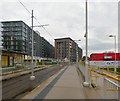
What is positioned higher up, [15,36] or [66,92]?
[15,36]

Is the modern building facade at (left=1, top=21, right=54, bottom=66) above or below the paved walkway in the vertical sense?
above

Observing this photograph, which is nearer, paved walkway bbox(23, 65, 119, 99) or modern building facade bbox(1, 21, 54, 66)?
paved walkway bbox(23, 65, 119, 99)

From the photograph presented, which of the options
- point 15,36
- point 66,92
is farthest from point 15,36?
point 66,92

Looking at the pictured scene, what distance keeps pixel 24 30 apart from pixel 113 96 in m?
99.2

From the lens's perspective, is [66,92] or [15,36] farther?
[15,36]

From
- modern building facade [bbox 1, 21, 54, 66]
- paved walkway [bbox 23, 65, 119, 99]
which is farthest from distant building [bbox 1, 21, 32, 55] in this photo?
paved walkway [bbox 23, 65, 119, 99]

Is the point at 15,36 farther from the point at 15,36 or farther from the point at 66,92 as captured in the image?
the point at 66,92

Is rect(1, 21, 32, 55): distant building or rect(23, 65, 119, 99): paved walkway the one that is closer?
rect(23, 65, 119, 99): paved walkway

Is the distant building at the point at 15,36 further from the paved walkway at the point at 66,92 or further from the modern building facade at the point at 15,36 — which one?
the paved walkway at the point at 66,92

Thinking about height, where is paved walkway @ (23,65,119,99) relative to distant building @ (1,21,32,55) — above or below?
below

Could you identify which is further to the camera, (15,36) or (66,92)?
(15,36)

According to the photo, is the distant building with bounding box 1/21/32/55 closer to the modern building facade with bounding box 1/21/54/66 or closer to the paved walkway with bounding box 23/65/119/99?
the modern building facade with bounding box 1/21/54/66

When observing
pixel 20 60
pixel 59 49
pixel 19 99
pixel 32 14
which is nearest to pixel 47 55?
pixel 59 49

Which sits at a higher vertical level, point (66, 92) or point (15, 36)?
point (15, 36)
